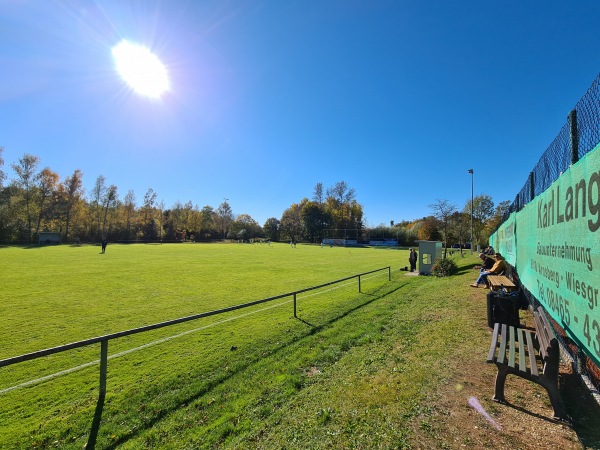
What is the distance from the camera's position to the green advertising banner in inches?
94.0

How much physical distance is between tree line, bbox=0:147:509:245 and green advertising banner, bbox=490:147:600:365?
31.1 m

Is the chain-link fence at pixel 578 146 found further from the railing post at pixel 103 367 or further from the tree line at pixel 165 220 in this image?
the tree line at pixel 165 220

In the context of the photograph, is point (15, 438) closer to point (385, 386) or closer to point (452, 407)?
point (385, 386)

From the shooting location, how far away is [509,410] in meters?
3.46

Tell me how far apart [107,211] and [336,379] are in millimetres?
90093

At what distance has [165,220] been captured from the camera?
97438 mm

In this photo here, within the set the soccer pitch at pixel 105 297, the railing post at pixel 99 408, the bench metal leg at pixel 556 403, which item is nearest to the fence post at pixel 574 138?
the bench metal leg at pixel 556 403

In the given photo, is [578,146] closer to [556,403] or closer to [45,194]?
[556,403]

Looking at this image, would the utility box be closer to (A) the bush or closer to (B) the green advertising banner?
(A) the bush

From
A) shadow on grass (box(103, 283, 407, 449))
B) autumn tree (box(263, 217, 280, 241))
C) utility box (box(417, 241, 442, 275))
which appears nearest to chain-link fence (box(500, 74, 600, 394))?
shadow on grass (box(103, 283, 407, 449))

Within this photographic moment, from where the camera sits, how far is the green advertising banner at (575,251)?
2389mm

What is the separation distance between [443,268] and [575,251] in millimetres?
16041

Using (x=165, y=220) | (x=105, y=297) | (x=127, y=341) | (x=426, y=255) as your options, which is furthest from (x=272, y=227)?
(x=127, y=341)

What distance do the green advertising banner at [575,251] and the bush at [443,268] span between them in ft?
46.4
